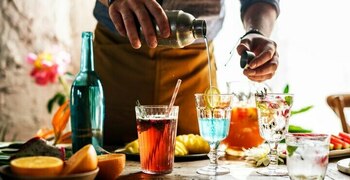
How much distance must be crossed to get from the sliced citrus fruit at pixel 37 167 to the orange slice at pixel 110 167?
0.13 metres

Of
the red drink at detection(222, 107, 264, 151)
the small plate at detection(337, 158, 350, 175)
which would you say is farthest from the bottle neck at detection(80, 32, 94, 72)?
the small plate at detection(337, 158, 350, 175)

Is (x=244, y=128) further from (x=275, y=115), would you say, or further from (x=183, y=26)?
(x=183, y=26)

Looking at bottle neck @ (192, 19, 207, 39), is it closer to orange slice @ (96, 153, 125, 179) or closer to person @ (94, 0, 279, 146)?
orange slice @ (96, 153, 125, 179)

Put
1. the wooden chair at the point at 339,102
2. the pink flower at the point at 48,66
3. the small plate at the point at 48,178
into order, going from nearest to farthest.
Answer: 1. the small plate at the point at 48,178
2. the wooden chair at the point at 339,102
3. the pink flower at the point at 48,66

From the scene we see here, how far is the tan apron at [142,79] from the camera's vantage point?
1.95m

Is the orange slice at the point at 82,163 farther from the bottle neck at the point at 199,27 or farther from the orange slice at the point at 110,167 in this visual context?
the bottle neck at the point at 199,27

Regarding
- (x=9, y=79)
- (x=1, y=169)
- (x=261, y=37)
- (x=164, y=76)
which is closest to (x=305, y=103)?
(x=164, y=76)

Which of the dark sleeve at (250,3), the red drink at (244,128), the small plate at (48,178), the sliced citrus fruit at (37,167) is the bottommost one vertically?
the small plate at (48,178)

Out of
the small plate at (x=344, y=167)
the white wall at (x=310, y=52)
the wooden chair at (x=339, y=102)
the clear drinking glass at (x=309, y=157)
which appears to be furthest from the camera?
the white wall at (x=310, y=52)

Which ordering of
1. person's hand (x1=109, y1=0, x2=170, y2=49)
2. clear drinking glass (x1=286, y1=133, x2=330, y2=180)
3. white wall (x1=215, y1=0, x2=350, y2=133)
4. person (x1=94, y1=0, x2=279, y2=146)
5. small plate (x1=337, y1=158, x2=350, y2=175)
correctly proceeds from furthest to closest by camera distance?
white wall (x1=215, y1=0, x2=350, y2=133), person (x1=94, y1=0, x2=279, y2=146), person's hand (x1=109, y1=0, x2=170, y2=49), small plate (x1=337, y1=158, x2=350, y2=175), clear drinking glass (x1=286, y1=133, x2=330, y2=180)

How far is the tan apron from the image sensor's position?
1.95 meters

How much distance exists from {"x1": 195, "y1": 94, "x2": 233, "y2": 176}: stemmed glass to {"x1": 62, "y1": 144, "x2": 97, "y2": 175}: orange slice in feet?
1.18

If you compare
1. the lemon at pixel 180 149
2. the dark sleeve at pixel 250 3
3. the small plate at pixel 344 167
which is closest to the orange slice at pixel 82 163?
the lemon at pixel 180 149

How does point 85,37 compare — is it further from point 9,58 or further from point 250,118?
point 9,58
